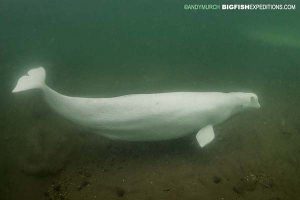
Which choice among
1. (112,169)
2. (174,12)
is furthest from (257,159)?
(174,12)

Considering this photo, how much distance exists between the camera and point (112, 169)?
6.91m

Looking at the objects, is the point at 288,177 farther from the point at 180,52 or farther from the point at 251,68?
the point at 180,52

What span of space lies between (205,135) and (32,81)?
13.1ft

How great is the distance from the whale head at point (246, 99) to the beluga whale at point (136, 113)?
103 cm

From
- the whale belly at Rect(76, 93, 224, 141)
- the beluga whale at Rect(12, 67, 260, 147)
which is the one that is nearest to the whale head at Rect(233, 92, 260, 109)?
the beluga whale at Rect(12, 67, 260, 147)

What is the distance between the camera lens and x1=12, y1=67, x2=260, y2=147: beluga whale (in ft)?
21.7

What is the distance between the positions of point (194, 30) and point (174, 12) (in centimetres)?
620

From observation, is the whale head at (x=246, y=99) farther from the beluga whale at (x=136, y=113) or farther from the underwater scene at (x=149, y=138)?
the beluga whale at (x=136, y=113)

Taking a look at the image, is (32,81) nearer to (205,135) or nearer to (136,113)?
(136,113)

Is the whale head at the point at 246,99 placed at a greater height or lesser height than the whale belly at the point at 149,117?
greater

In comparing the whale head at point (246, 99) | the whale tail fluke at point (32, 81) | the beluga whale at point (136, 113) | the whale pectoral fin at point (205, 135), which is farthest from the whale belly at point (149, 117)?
the whale tail fluke at point (32, 81)

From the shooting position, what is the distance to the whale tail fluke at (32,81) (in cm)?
642

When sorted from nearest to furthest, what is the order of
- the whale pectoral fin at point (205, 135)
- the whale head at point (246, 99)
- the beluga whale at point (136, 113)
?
the beluga whale at point (136, 113)
the whale pectoral fin at point (205, 135)
the whale head at point (246, 99)

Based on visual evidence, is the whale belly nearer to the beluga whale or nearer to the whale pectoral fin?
the beluga whale
